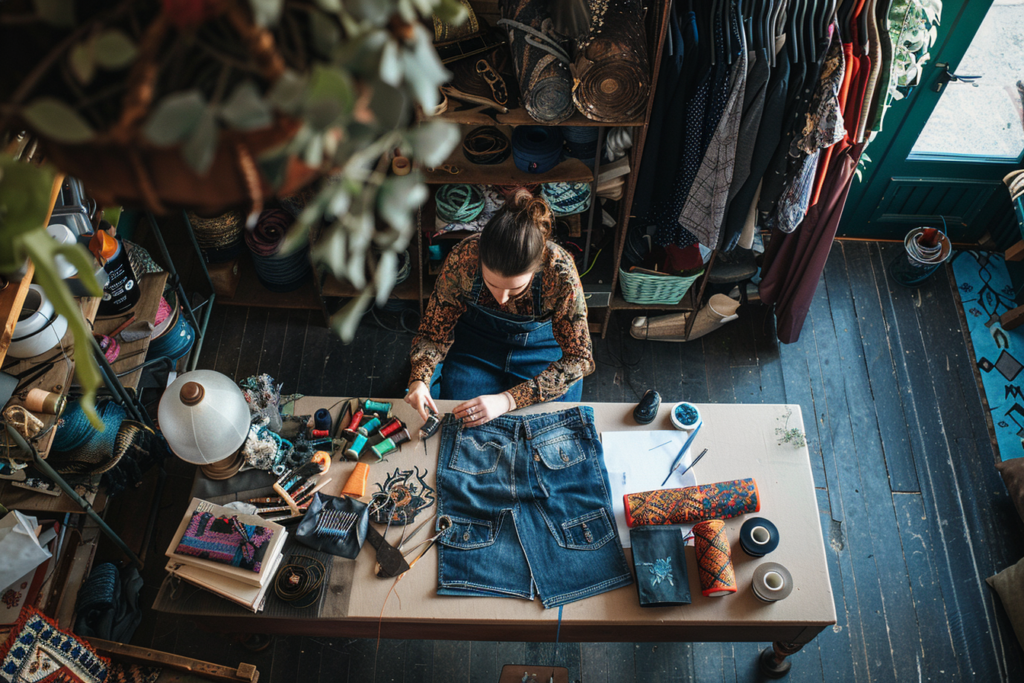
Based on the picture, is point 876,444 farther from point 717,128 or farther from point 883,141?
point 717,128

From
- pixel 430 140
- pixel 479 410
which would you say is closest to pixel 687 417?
pixel 479 410

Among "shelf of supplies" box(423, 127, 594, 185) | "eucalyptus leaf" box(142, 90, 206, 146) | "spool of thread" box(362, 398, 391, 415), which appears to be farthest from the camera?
"shelf of supplies" box(423, 127, 594, 185)

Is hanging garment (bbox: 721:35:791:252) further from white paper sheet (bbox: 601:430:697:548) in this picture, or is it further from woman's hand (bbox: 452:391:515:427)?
woman's hand (bbox: 452:391:515:427)

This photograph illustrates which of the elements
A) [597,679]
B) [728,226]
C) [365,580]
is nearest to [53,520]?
[365,580]

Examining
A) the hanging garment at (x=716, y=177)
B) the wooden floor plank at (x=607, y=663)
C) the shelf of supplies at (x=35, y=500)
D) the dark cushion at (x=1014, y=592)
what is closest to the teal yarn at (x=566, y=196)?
the hanging garment at (x=716, y=177)

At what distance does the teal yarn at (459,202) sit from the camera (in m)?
2.91

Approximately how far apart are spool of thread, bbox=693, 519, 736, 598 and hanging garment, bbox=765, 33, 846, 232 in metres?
1.30

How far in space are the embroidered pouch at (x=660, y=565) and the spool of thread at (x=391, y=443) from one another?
74 centimetres

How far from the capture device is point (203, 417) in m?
1.88

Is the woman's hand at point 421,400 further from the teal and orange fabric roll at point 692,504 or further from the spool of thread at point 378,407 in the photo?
the teal and orange fabric roll at point 692,504

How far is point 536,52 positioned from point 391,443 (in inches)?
52.0

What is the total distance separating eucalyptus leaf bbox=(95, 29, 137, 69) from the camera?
1.84 feet

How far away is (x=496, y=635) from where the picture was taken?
6.98 feet

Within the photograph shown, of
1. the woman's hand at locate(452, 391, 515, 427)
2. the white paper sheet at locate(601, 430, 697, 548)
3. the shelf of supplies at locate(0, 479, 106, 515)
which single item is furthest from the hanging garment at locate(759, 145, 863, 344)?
the shelf of supplies at locate(0, 479, 106, 515)
